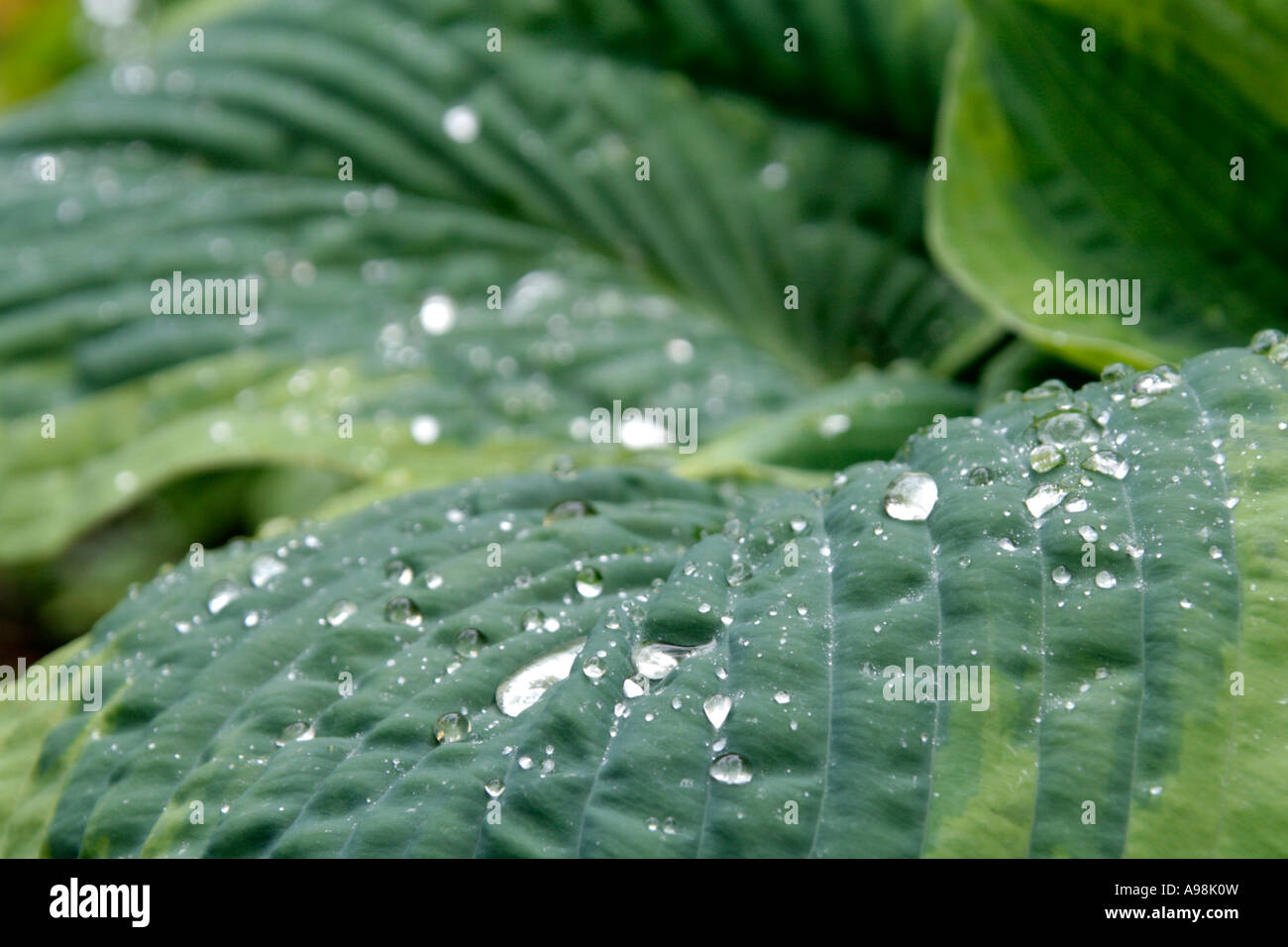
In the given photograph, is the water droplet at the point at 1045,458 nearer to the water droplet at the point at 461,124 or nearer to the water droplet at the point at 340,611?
the water droplet at the point at 340,611

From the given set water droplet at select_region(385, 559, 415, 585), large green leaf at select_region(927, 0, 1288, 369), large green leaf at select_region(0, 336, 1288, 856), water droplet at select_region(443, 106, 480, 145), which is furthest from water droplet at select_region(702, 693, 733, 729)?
water droplet at select_region(443, 106, 480, 145)

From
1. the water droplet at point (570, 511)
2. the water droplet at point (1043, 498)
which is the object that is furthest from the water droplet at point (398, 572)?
the water droplet at point (1043, 498)

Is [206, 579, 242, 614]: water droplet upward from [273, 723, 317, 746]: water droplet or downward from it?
upward

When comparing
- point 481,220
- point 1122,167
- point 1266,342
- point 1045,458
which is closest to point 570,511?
point 1045,458

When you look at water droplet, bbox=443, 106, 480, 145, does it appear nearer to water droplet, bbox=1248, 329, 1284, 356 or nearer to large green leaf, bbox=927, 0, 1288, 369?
large green leaf, bbox=927, 0, 1288, 369

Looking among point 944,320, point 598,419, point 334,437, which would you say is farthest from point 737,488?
point 944,320

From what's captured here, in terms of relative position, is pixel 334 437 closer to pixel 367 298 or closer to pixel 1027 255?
pixel 367 298

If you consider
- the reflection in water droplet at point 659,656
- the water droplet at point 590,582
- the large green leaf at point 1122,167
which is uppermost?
the large green leaf at point 1122,167
